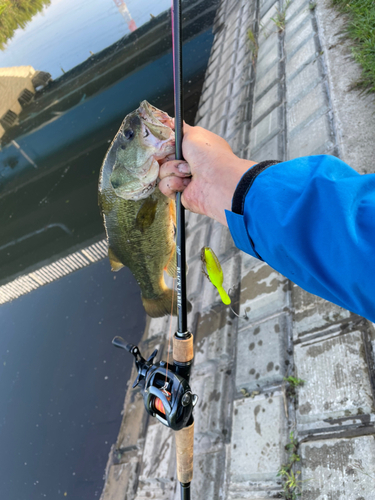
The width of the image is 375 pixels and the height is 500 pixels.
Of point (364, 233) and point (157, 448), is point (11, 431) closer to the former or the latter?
point (157, 448)

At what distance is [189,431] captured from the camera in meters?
1.49

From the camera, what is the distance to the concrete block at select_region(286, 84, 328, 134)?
2.51 metres

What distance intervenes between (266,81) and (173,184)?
9.87 ft

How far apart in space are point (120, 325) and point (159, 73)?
5831 millimetres

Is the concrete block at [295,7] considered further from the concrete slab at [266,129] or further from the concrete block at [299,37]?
the concrete slab at [266,129]

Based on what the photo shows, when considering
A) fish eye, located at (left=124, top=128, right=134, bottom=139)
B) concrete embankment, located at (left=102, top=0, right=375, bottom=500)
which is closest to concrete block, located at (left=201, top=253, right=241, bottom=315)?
concrete embankment, located at (left=102, top=0, right=375, bottom=500)

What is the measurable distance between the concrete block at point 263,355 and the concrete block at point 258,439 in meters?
0.10

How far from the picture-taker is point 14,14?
12969 millimetres

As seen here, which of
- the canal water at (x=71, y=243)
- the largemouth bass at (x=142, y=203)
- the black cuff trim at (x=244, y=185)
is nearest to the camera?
the black cuff trim at (x=244, y=185)

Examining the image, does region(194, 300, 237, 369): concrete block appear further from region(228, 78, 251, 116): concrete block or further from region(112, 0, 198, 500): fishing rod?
region(228, 78, 251, 116): concrete block

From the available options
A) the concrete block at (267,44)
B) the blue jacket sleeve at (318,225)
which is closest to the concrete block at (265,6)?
the concrete block at (267,44)

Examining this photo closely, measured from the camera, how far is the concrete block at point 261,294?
1.99 metres

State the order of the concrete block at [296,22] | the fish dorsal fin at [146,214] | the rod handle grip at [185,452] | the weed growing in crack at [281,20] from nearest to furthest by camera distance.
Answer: the rod handle grip at [185,452]
the fish dorsal fin at [146,214]
the concrete block at [296,22]
the weed growing in crack at [281,20]

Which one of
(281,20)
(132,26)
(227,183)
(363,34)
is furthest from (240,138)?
(132,26)
